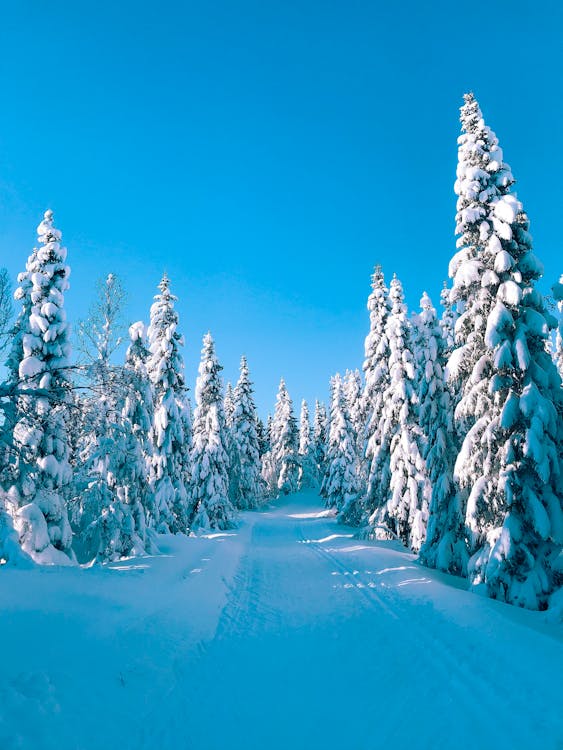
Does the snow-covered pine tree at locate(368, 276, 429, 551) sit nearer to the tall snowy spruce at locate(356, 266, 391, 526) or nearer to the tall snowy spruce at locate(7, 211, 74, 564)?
the tall snowy spruce at locate(356, 266, 391, 526)

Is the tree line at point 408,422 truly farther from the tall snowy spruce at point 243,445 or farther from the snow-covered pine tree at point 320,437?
the snow-covered pine tree at point 320,437

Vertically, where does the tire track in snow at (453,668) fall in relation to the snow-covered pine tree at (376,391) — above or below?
below

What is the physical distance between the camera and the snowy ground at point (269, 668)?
5.23 m

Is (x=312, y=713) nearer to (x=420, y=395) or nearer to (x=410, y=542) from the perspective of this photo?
(x=420, y=395)

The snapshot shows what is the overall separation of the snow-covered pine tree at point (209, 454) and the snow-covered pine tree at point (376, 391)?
12.0 meters

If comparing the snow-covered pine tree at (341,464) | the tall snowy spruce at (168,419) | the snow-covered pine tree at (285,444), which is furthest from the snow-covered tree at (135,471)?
the snow-covered pine tree at (285,444)

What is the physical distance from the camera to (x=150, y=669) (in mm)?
7133

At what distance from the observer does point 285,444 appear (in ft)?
223

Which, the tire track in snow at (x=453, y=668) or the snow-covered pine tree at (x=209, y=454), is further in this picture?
the snow-covered pine tree at (x=209, y=454)

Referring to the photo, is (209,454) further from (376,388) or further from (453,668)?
(453,668)

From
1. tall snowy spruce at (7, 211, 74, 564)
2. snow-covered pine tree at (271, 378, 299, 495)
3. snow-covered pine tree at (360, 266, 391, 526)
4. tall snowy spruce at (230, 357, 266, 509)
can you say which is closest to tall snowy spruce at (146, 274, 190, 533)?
tall snowy spruce at (7, 211, 74, 564)

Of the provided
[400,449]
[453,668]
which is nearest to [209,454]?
[400,449]

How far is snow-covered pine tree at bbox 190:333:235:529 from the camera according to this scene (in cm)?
3331

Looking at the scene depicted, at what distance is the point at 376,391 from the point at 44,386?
1959 centimetres
